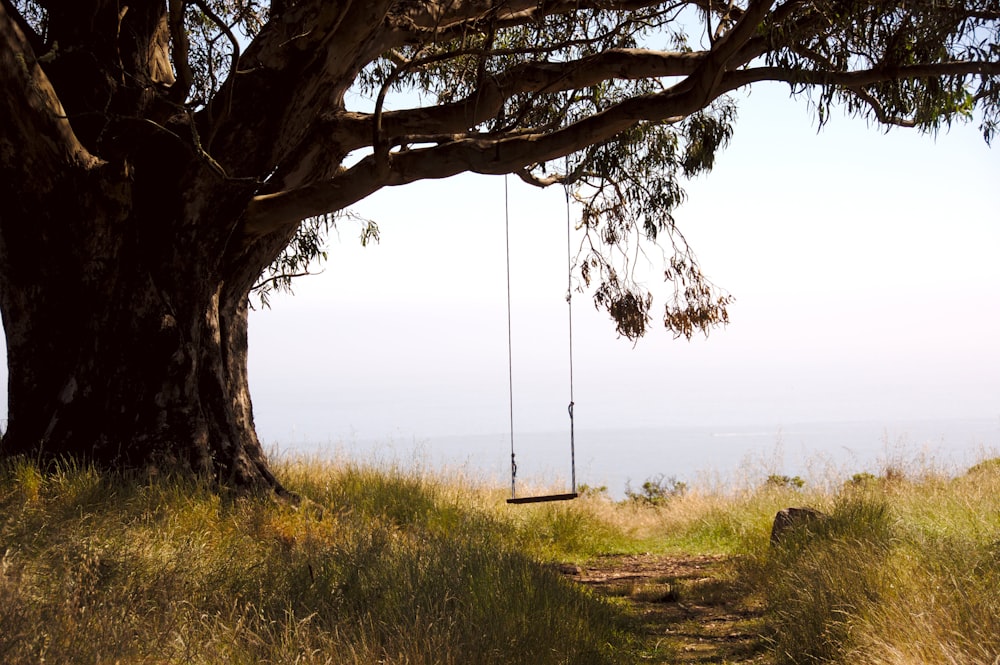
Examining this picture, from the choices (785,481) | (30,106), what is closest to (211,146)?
(30,106)

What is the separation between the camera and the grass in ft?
11.5

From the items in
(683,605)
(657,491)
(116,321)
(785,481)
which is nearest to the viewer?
(683,605)

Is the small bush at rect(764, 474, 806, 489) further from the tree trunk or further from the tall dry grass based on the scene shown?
the tree trunk

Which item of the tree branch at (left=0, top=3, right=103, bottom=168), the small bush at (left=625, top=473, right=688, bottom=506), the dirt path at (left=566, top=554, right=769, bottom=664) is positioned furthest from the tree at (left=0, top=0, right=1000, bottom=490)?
the small bush at (left=625, top=473, right=688, bottom=506)

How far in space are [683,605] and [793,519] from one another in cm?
125

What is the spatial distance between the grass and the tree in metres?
0.81

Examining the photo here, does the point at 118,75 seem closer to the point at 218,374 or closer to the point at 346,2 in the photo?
the point at 346,2

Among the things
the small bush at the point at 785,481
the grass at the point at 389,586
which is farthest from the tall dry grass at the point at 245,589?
the small bush at the point at 785,481

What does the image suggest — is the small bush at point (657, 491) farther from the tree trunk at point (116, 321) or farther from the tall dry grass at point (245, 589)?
the tree trunk at point (116, 321)

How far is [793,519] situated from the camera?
7047mm

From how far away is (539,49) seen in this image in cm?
775

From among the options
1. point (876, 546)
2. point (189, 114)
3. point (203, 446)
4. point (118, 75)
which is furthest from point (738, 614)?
point (118, 75)

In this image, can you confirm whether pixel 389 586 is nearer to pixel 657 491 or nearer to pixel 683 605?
pixel 683 605

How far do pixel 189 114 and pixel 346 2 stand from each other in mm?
1345
